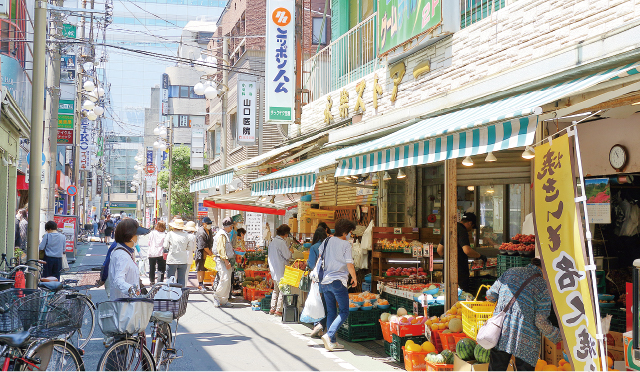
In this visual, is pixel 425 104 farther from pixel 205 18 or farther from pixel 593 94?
pixel 205 18

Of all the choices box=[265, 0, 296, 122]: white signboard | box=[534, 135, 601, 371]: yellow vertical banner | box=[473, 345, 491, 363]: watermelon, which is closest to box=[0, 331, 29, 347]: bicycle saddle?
box=[534, 135, 601, 371]: yellow vertical banner

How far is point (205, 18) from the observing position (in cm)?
8138

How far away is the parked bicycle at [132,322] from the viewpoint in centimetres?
576

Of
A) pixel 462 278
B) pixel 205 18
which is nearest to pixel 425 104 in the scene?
pixel 462 278

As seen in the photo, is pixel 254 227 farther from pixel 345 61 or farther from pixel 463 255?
pixel 463 255

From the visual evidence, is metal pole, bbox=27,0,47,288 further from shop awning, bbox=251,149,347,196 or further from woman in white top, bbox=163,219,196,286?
woman in white top, bbox=163,219,196,286

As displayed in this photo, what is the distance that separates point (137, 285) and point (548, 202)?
4.46m

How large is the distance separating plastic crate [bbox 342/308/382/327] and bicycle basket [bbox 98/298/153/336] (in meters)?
4.62

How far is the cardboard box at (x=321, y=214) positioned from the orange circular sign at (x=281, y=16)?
5.26 m

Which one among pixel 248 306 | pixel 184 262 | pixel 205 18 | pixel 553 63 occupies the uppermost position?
pixel 205 18

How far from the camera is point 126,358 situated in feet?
19.7

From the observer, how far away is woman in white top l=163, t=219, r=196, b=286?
14.5 m

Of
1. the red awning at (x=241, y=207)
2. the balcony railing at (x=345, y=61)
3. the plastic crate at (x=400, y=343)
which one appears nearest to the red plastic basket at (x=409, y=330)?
the plastic crate at (x=400, y=343)

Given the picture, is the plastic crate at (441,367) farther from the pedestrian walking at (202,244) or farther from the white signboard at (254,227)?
the white signboard at (254,227)
